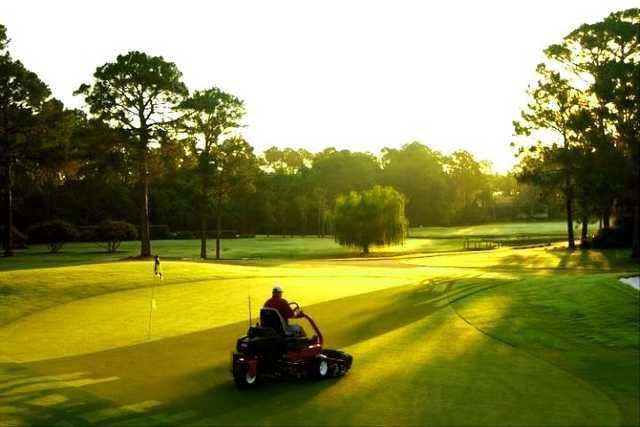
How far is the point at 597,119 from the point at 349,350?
140ft

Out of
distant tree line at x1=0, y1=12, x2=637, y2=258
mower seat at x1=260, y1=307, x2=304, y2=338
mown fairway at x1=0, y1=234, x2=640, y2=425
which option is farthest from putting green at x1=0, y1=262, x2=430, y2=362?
distant tree line at x1=0, y1=12, x2=637, y2=258

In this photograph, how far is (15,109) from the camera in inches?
2184

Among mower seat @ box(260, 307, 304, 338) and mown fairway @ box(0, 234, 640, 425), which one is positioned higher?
mower seat @ box(260, 307, 304, 338)

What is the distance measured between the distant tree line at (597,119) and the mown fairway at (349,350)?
23.3 m

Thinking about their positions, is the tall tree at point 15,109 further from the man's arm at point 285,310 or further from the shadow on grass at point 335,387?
the man's arm at point 285,310

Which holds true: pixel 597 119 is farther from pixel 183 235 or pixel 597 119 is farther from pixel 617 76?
pixel 183 235

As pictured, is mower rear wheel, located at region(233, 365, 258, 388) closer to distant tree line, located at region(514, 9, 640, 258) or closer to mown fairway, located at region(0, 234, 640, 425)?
mown fairway, located at region(0, 234, 640, 425)

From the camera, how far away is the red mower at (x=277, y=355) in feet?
50.6

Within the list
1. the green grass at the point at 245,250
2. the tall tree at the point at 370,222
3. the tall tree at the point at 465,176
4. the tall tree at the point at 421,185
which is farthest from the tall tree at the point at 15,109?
the tall tree at the point at 465,176

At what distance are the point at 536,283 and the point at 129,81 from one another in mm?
37557

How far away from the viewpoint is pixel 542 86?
2505 inches

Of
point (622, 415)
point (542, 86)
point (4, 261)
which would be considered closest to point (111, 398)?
point (622, 415)

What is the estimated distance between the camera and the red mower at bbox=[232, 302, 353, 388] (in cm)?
1544

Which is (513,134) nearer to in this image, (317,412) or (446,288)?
(446,288)
